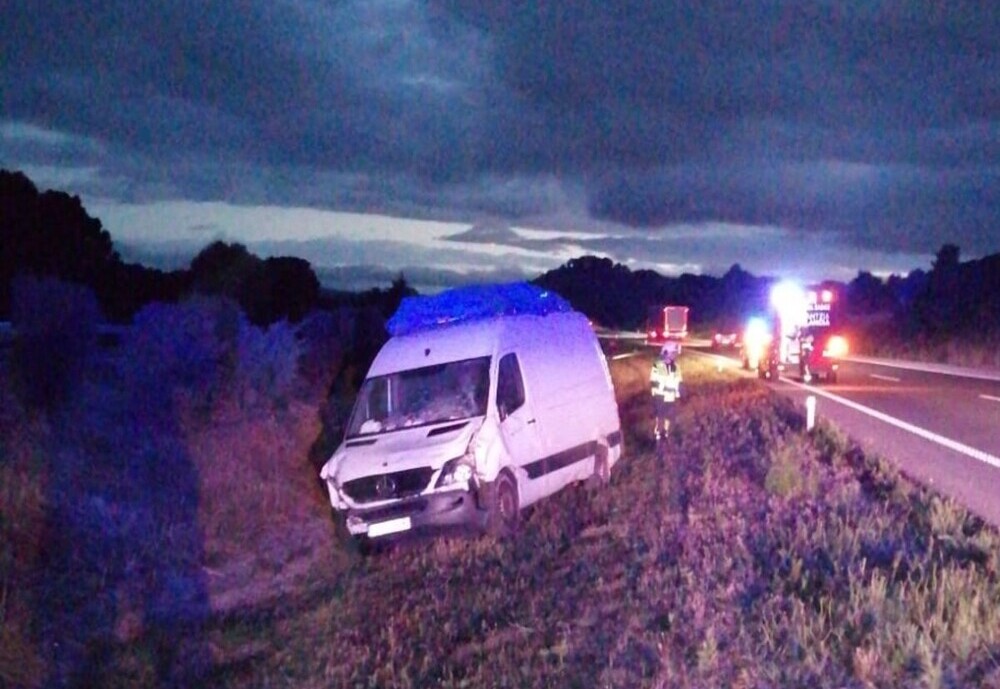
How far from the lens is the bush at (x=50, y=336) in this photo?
2272cm

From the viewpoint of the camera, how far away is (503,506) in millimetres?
12578

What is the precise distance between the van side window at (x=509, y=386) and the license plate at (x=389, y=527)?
5.35ft

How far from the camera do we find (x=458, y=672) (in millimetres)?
7949

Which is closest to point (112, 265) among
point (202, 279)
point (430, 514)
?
point (202, 279)

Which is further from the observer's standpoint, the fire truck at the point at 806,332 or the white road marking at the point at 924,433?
the fire truck at the point at 806,332

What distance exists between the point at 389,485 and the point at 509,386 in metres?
1.95

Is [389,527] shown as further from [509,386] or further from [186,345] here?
[186,345]

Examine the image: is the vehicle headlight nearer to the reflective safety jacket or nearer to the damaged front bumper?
the reflective safety jacket

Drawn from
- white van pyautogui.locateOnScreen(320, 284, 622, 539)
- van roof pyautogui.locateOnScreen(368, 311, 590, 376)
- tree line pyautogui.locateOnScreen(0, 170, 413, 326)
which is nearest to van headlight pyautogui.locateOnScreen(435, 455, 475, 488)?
white van pyautogui.locateOnScreen(320, 284, 622, 539)

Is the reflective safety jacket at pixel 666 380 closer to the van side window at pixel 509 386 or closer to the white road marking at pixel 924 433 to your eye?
the white road marking at pixel 924 433

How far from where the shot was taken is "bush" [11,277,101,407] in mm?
22719

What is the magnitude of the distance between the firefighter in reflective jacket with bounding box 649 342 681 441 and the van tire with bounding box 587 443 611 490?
2.96 m

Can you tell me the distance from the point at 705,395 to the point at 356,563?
1855 centimetres

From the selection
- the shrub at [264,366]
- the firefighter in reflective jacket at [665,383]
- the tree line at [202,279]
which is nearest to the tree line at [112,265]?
the tree line at [202,279]
